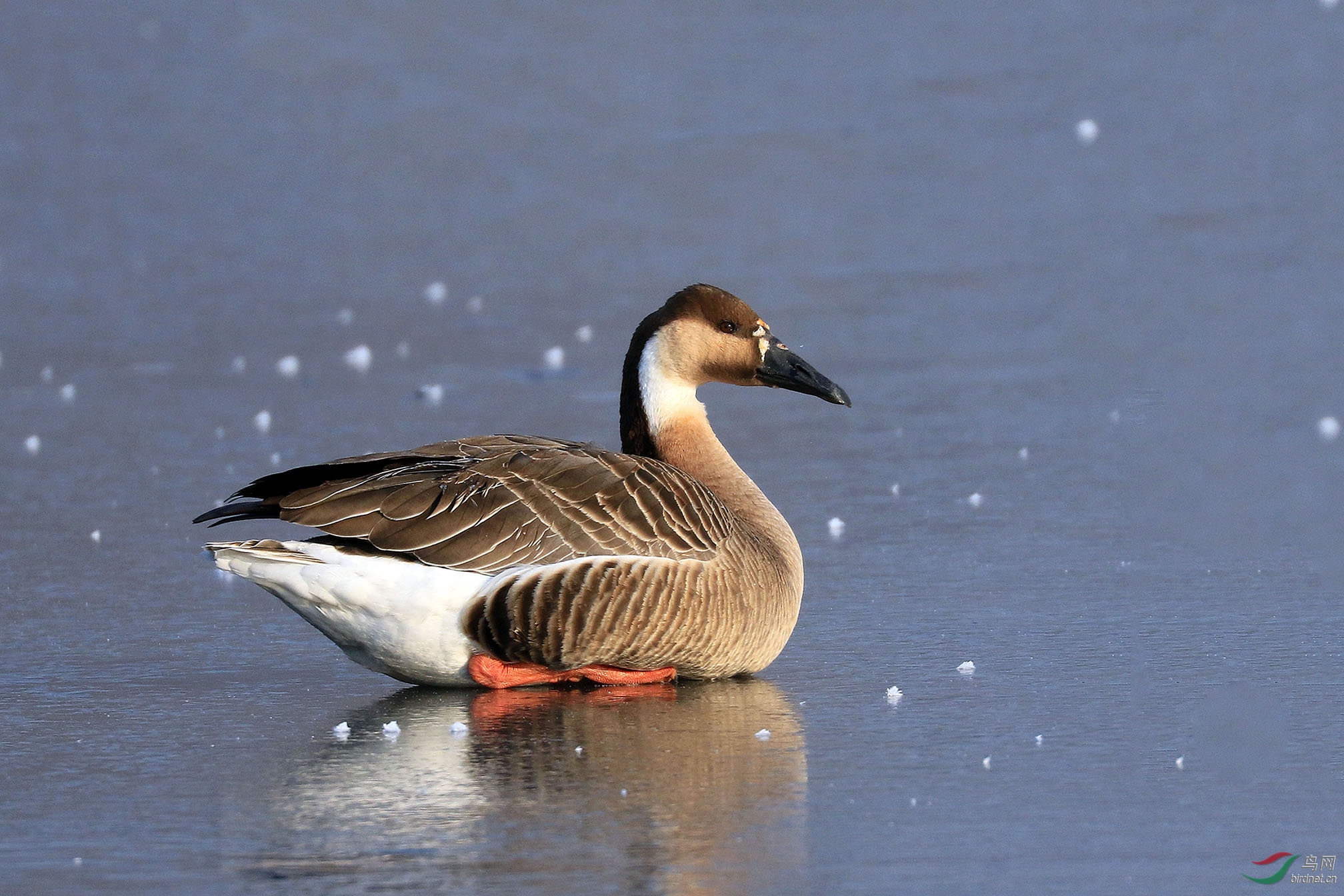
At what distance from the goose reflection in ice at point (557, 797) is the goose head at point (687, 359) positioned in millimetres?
1209

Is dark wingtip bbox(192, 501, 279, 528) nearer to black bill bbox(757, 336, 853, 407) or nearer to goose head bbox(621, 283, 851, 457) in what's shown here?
goose head bbox(621, 283, 851, 457)

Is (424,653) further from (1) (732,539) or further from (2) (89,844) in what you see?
(2) (89,844)

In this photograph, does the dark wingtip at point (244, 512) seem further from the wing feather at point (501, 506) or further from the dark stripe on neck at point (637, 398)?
the dark stripe on neck at point (637, 398)

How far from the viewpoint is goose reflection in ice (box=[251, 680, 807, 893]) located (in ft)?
13.3

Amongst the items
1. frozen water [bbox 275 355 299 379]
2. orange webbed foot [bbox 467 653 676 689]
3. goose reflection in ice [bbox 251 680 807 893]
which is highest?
frozen water [bbox 275 355 299 379]

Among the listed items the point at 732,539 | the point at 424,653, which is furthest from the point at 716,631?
the point at 424,653

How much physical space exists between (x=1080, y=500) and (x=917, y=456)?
0.96 metres

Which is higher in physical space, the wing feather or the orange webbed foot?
the wing feather

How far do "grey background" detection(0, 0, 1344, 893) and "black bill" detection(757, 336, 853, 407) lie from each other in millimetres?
760

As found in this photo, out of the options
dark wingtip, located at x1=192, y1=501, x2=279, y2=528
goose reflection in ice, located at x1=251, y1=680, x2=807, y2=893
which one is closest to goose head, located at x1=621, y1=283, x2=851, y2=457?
goose reflection in ice, located at x1=251, y1=680, x2=807, y2=893

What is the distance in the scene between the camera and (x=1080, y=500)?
800 centimetres

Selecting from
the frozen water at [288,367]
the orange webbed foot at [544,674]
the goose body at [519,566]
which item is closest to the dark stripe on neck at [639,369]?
the goose body at [519,566]

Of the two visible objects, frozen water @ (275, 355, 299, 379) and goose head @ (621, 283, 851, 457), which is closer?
goose head @ (621, 283, 851, 457)

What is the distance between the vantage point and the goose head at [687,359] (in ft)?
21.8
